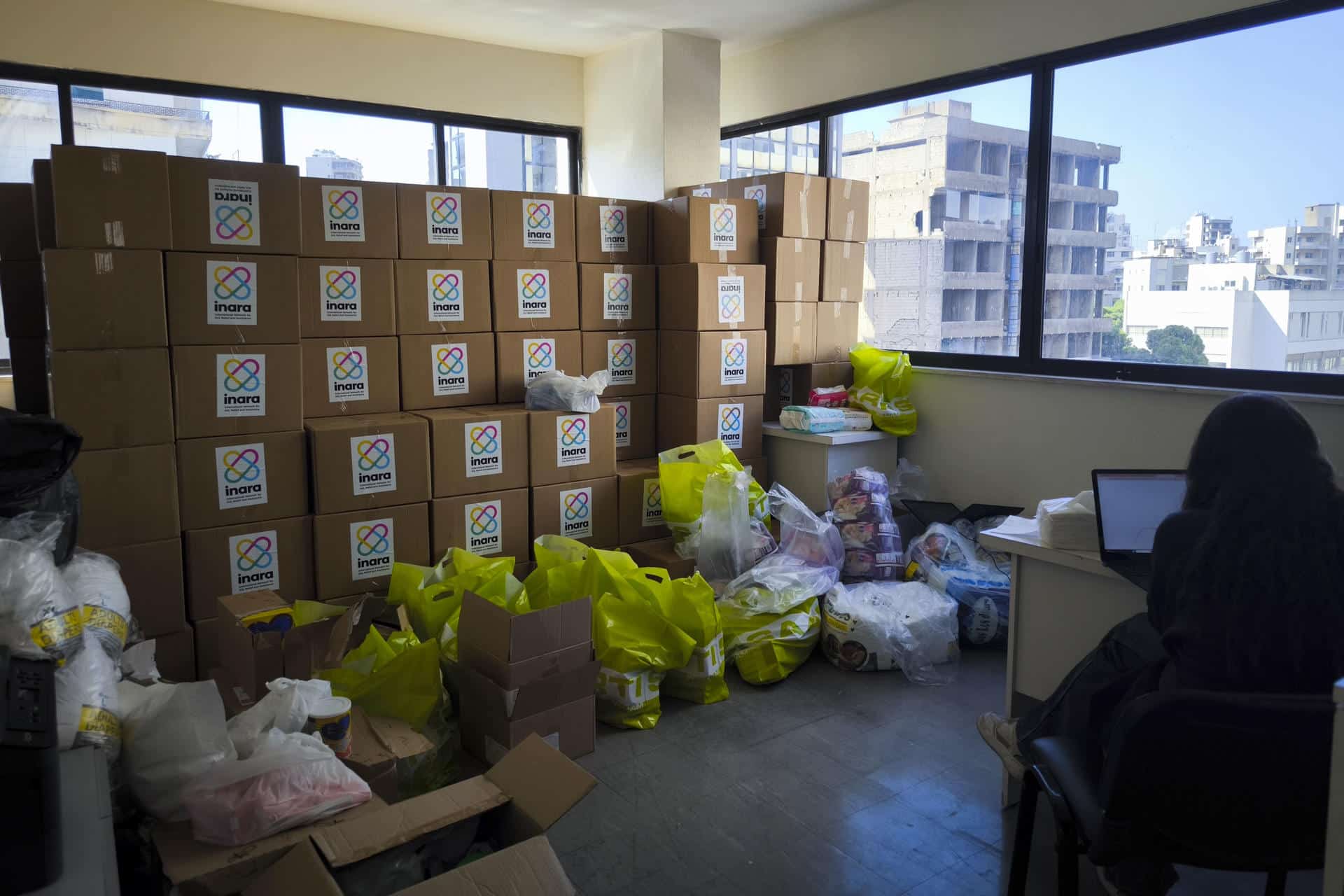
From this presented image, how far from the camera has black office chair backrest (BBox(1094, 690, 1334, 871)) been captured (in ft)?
4.10

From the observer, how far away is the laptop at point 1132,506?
205 centimetres

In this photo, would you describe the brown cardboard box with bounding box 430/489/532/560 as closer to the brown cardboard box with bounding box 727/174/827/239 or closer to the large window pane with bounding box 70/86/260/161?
the brown cardboard box with bounding box 727/174/827/239

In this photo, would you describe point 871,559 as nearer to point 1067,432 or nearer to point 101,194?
point 1067,432

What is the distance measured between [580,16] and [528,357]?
196cm

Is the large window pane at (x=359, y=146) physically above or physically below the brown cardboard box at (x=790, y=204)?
above

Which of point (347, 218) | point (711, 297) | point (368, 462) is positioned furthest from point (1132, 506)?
point (347, 218)

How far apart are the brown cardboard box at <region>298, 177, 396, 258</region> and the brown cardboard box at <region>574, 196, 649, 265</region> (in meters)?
0.82

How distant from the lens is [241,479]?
305 centimetres

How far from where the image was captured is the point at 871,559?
3.67 m

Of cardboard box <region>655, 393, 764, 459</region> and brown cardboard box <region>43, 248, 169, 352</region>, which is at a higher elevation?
brown cardboard box <region>43, 248, 169, 352</region>

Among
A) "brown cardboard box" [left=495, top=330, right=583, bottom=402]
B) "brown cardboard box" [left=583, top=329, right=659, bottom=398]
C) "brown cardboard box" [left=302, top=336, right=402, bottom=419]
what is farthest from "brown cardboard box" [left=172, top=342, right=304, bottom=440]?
"brown cardboard box" [left=583, top=329, right=659, bottom=398]

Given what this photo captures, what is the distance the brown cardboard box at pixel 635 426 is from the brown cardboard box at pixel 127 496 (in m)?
1.81

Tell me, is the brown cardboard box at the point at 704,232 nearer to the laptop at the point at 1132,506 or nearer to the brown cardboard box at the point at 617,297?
the brown cardboard box at the point at 617,297

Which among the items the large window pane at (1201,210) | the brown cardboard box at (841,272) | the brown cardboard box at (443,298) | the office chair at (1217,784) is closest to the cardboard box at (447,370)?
the brown cardboard box at (443,298)
